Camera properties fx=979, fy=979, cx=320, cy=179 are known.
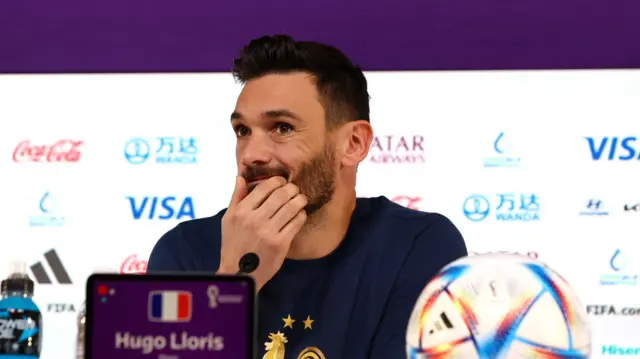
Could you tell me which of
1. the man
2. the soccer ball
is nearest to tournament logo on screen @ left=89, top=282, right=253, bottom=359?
the soccer ball

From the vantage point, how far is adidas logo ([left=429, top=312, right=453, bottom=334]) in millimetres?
1162

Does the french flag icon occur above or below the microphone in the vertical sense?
below

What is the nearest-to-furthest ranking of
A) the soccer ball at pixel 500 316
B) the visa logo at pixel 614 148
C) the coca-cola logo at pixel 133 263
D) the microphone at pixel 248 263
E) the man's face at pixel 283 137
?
the soccer ball at pixel 500 316 < the microphone at pixel 248 263 < the man's face at pixel 283 137 < the visa logo at pixel 614 148 < the coca-cola logo at pixel 133 263

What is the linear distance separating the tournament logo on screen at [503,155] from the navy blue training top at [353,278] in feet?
4.91

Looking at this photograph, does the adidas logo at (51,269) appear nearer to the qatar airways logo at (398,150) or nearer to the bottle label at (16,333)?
the qatar airways logo at (398,150)

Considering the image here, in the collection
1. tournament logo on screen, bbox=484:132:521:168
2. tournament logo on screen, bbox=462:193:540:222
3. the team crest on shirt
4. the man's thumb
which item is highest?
tournament logo on screen, bbox=484:132:521:168

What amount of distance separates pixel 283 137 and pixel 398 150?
1.69 metres

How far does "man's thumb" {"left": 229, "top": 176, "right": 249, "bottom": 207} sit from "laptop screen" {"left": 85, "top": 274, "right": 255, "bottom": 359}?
3.96 feet

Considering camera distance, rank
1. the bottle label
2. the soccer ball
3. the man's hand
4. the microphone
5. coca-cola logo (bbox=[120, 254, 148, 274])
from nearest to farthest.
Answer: the soccer ball → the microphone → the bottle label → the man's hand → coca-cola logo (bbox=[120, 254, 148, 274])

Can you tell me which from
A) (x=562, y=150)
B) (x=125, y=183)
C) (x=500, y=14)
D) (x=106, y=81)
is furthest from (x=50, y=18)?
(x=562, y=150)

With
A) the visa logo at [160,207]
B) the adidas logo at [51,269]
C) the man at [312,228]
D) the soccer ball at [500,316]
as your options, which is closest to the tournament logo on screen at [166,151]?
the visa logo at [160,207]

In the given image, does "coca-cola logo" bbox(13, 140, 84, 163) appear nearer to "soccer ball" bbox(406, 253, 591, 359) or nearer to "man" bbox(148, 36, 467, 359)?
"man" bbox(148, 36, 467, 359)

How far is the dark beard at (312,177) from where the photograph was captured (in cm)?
220

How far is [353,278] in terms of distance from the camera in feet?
7.09
